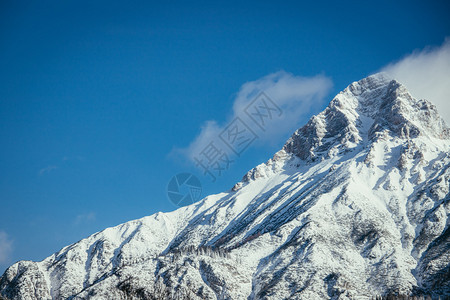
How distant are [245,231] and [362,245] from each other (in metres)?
59.7

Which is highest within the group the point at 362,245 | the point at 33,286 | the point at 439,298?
the point at 33,286

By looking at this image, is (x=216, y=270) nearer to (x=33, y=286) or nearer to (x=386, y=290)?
(x=386, y=290)

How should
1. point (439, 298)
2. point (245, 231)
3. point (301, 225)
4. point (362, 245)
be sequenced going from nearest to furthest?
1. point (439, 298)
2. point (362, 245)
3. point (301, 225)
4. point (245, 231)

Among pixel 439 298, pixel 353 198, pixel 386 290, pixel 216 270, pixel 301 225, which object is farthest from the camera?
pixel 353 198

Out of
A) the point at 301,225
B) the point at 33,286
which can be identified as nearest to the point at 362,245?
the point at 301,225

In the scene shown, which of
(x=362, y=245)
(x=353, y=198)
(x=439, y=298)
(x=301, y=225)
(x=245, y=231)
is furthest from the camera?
(x=245, y=231)

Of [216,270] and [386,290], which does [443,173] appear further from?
[216,270]

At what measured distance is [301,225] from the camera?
543 ft

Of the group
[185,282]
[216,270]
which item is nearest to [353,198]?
[216,270]

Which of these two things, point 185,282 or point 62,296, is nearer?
point 185,282

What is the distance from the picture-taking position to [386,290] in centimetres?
12262

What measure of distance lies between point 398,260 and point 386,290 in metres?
16.5

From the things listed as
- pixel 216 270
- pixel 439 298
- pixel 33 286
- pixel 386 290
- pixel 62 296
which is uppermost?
pixel 33 286

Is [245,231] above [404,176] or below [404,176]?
above
